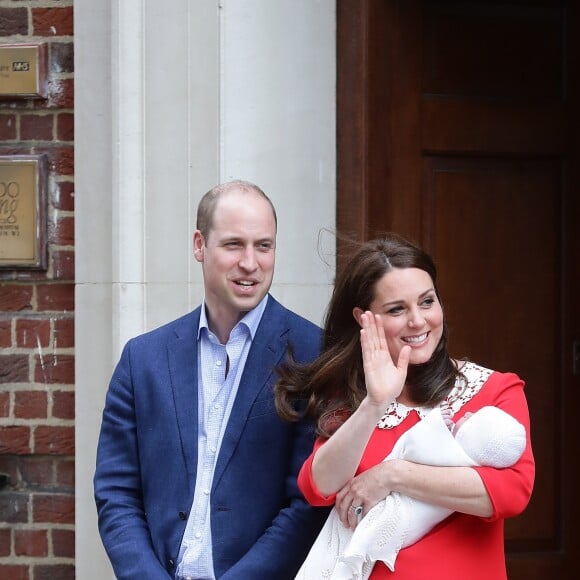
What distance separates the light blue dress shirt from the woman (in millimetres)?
160

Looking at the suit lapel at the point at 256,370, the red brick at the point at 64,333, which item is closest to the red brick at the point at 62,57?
the red brick at the point at 64,333

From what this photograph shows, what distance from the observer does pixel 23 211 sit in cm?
397

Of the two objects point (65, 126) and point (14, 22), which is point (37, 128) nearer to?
point (65, 126)

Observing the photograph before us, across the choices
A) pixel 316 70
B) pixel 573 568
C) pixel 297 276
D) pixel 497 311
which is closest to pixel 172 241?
pixel 297 276

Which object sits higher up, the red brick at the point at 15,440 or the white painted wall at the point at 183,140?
the white painted wall at the point at 183,140

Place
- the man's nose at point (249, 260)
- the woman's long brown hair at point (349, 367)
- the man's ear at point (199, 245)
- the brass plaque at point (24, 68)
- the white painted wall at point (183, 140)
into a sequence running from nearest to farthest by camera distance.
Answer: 1. the woman's long brown hair at point (349, 367)
2. the man's nose at point (249, 260)
3. the man's ear at point (199, 245)
4. the white painted wall at point (183, 140)
5. the brass plaque at point (24, 68)

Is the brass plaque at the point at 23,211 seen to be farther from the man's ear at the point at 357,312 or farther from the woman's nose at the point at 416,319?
the woman's nose at the point at 416,319

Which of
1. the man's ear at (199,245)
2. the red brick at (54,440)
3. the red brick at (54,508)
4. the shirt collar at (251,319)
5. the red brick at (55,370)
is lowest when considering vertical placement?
the red brick at (54,508)

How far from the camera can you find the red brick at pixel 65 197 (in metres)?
3.96

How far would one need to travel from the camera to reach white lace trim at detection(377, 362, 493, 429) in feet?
8.44

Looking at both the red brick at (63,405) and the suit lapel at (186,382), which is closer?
the suit lapel at (186,382)

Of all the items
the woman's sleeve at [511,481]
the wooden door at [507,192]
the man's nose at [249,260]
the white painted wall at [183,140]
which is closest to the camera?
the woman's sleeve at [511,481]

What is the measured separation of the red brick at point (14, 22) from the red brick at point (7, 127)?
11.5 inches

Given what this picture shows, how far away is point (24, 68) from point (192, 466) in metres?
1.80
